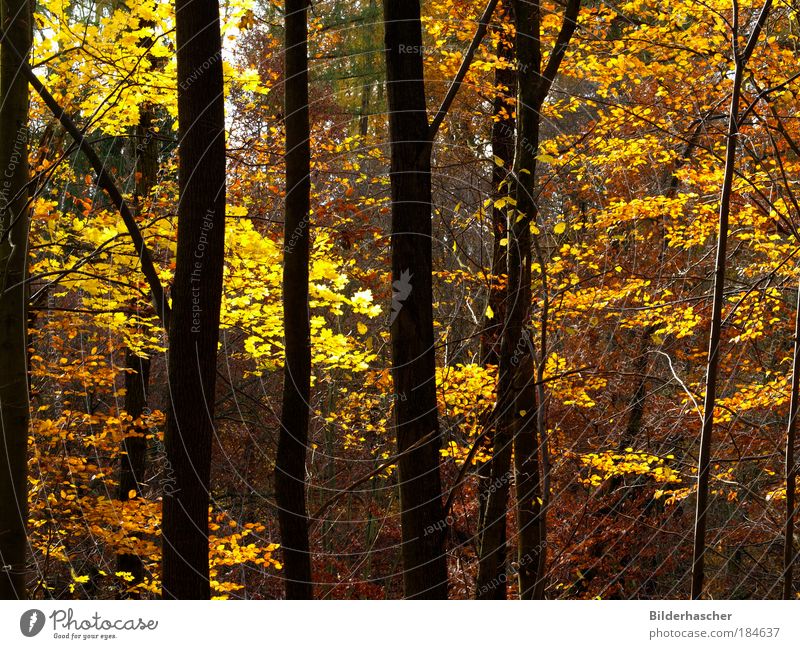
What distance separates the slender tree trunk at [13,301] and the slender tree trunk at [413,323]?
11.6 feet

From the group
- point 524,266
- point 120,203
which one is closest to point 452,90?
point 524,266

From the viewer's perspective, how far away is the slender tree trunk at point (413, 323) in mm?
5676

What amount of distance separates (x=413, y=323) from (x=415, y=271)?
1.21 feet

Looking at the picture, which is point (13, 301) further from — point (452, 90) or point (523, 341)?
point (523, 341)

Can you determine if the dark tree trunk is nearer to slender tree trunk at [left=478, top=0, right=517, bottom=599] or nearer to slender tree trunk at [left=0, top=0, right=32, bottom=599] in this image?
slender tree trunk at [left=478, top=0, right=517, bottom=599]

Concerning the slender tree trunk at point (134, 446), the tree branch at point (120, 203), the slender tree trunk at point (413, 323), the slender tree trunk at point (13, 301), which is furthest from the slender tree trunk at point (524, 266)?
the slender tree trunk at point (134, 446)

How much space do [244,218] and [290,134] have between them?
1.70m

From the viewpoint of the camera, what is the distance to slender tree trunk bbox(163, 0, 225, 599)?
5656mm

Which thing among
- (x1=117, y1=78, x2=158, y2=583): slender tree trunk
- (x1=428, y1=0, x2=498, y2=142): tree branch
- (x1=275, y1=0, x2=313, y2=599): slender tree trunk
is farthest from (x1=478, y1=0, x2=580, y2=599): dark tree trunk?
(x1=117, y1=78, x2=158, y2=583): slender tree trunk

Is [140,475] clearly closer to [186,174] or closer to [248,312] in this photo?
[248,312]

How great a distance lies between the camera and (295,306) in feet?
23.6

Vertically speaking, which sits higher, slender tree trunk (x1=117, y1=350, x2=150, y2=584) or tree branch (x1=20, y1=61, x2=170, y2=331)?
tree branch (x1=20, y1=61, x2=170, y2=331)

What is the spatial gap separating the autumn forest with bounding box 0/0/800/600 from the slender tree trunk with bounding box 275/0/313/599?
0.09 ft

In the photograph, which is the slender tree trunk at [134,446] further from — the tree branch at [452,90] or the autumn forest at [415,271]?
the tree branch at [452,90]
